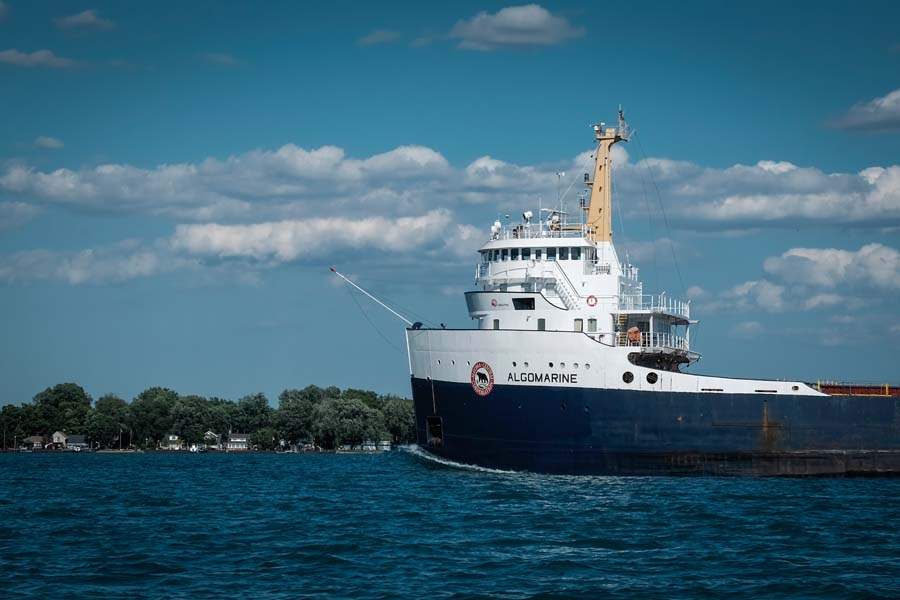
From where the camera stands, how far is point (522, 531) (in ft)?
98.1

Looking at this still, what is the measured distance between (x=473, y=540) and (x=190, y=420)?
11720 centimetres

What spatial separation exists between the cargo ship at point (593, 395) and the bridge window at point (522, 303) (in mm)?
84

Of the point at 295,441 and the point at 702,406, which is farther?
the point at 295,441

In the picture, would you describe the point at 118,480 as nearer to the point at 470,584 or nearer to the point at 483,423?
the point at 483,423

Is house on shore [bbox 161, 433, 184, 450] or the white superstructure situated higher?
the white superstructure

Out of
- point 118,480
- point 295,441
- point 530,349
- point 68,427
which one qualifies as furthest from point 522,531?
point 68,427

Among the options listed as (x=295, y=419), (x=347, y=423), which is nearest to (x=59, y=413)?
(x=295, y=419)

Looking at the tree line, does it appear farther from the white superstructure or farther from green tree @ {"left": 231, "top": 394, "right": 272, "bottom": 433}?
the white superstructure

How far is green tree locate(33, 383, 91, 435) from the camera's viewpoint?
150 m

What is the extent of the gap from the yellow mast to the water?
11.5 metres

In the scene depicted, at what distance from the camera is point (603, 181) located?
48.3m

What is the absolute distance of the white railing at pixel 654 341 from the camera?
145 ft

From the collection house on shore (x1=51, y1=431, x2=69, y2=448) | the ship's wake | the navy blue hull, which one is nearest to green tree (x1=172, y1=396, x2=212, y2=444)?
house on shore (x1=51, y1=431, x2=69, y2=448)

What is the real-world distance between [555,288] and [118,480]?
78.4 ft
